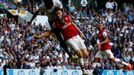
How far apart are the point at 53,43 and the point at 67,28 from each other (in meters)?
10.6

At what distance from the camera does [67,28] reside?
16.8 metres

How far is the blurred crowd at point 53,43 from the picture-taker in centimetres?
2514

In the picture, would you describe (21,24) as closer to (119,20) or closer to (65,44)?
(119,20)

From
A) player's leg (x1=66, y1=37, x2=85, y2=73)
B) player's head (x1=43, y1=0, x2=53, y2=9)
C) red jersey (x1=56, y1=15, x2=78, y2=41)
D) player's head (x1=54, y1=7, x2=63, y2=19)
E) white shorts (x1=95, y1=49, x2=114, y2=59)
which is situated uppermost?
white shorts (x1=95, y1=49, x2=114, y2=59)

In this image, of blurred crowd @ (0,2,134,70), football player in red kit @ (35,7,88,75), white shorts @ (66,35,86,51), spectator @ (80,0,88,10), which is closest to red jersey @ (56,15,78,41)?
football player in red kit @ (35,7,88,75)

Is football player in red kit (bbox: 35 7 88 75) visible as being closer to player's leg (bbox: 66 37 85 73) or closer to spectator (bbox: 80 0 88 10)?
player's leg (bbox: 66 37 85 73)

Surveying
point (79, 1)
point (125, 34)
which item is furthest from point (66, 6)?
point (125, 34)

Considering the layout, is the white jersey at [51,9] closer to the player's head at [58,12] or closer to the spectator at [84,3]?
the player's head at [58,12]

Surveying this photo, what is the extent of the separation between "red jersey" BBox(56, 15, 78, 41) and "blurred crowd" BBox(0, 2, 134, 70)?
7151 millimetres

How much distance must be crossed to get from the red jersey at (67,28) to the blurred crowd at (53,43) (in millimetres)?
7151

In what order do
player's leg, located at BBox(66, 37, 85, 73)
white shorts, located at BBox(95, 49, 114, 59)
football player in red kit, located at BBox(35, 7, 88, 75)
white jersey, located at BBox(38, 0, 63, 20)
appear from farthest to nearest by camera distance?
white shorts, located at BBox(95, 49, 114, 59) → player's leg, located at BBox(66, 37, 85, 73) → football player in red kit, located at BBox(35, 7, 88, 75) → white jersey, located at BBox(38, 0, 63, 20)

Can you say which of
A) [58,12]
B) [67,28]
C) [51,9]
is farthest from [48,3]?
[67,28]

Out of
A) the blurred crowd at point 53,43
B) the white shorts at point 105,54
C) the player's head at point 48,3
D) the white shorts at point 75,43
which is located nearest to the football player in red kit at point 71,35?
the white shorts at point 75,43

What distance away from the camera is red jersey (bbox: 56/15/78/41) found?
55.1ft
